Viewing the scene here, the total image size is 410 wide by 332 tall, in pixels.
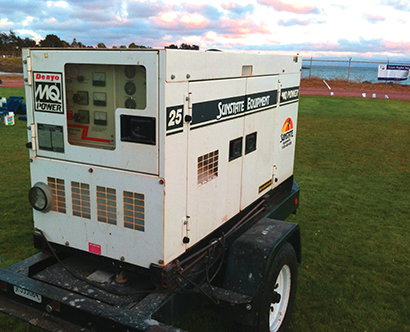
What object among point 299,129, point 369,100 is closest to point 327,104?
point 369,100

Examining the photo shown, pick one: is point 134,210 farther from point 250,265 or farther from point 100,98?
point 250,265

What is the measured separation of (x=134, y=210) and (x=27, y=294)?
1.06 m

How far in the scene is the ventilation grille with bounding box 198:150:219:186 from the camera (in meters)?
3.69

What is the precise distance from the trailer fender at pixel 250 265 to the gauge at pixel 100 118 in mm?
1642

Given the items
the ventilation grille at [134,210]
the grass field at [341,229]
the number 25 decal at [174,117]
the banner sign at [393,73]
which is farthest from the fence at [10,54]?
the number 25 decal at [174,117]

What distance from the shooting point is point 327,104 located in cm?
2198

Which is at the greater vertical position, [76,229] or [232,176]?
[232,176]

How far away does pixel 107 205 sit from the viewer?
347 cm

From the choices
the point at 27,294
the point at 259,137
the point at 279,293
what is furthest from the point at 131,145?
the point at 279,293

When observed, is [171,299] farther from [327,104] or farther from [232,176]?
[327,104]

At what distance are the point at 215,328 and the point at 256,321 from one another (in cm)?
77

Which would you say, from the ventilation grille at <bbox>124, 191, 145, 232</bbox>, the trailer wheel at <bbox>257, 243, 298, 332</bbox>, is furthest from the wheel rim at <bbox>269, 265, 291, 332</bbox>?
the ventilation grille at <bbox>124, 191, 145, 232</bbox>

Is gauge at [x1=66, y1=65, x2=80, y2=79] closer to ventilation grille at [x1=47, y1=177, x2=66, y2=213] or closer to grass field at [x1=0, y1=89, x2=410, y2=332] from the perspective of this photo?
ventilation grille at [x1=47, y1=177, x2=66, y2=213]

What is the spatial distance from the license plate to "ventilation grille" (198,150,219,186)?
158 centimetres
